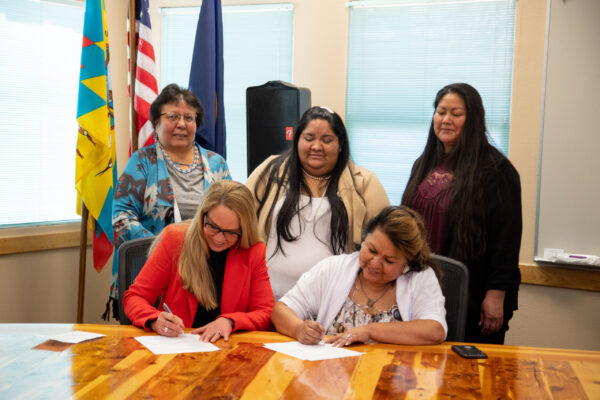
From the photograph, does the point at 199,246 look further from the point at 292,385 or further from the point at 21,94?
the point at 21,94

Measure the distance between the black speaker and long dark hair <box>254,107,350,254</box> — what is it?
0.83m

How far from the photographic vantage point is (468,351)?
1.71m

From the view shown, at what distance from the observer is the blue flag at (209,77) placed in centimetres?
350

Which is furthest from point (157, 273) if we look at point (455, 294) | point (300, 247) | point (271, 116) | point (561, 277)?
point (561, 277)

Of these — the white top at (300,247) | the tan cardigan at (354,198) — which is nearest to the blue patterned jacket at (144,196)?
the tan cardigan at (354,198)

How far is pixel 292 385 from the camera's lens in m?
1.42

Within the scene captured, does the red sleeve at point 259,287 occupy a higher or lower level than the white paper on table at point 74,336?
higher

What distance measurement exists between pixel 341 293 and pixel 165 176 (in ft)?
3.71

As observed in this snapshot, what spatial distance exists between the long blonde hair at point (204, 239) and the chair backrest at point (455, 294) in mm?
Result: 684

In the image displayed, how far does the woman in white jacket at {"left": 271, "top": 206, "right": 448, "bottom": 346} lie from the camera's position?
1.93 m

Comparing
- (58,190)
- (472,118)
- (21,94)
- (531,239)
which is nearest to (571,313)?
(531,239)

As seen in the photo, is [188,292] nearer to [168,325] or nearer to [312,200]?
[168,325]

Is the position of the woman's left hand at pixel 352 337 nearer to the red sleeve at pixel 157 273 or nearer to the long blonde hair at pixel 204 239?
the long blonde hair at pixel 204 239

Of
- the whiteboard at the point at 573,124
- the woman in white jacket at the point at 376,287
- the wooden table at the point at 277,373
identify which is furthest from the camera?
the whiteboard at the point at 573,124
